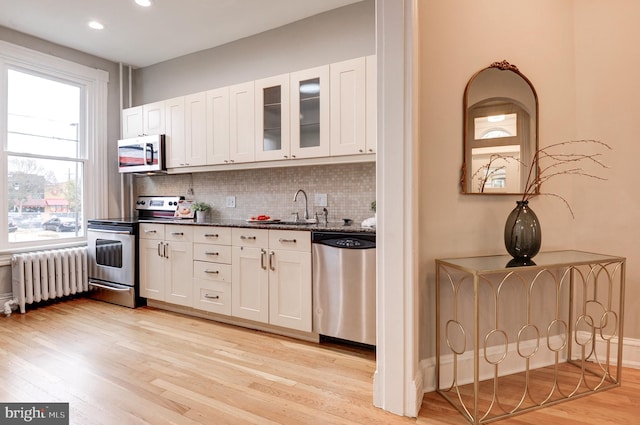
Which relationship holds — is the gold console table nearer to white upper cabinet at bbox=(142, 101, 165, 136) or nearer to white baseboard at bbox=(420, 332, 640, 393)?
white baseboard at bbox=(420, 332, 640, 393)

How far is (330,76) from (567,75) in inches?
65.5

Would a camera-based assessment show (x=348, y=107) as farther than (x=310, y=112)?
No

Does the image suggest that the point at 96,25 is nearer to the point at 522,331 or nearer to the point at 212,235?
the point at 212,235

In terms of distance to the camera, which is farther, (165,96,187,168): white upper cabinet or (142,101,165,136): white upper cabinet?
(142,101,165,136): white upper cabinet

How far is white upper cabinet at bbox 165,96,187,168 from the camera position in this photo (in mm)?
3844

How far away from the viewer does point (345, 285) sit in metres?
2.56

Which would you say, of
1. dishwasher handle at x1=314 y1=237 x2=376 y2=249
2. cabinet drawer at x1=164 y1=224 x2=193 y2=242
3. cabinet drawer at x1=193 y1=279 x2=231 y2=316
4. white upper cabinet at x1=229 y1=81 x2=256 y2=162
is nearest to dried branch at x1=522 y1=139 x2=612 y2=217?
dishwasher handle at x1=314 y1=237 x2=376 y2=249

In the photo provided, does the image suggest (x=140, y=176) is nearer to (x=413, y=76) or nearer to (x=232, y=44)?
(x=232, y=44)

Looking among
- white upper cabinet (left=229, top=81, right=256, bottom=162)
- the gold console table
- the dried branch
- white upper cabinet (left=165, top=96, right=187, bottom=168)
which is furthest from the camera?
white upper cabinet (left=165, top=96, right=187, bottom=168)

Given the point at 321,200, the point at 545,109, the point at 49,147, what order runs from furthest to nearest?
the point at 49,147 → the point at 321,200 → the point at 545,109

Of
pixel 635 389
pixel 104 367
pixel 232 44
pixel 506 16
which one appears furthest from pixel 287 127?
pixel 635 389

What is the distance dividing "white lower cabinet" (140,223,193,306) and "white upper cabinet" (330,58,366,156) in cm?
166

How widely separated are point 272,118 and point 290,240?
1192 mm

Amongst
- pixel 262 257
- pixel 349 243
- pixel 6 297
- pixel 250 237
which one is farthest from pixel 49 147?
pixel 349 243
